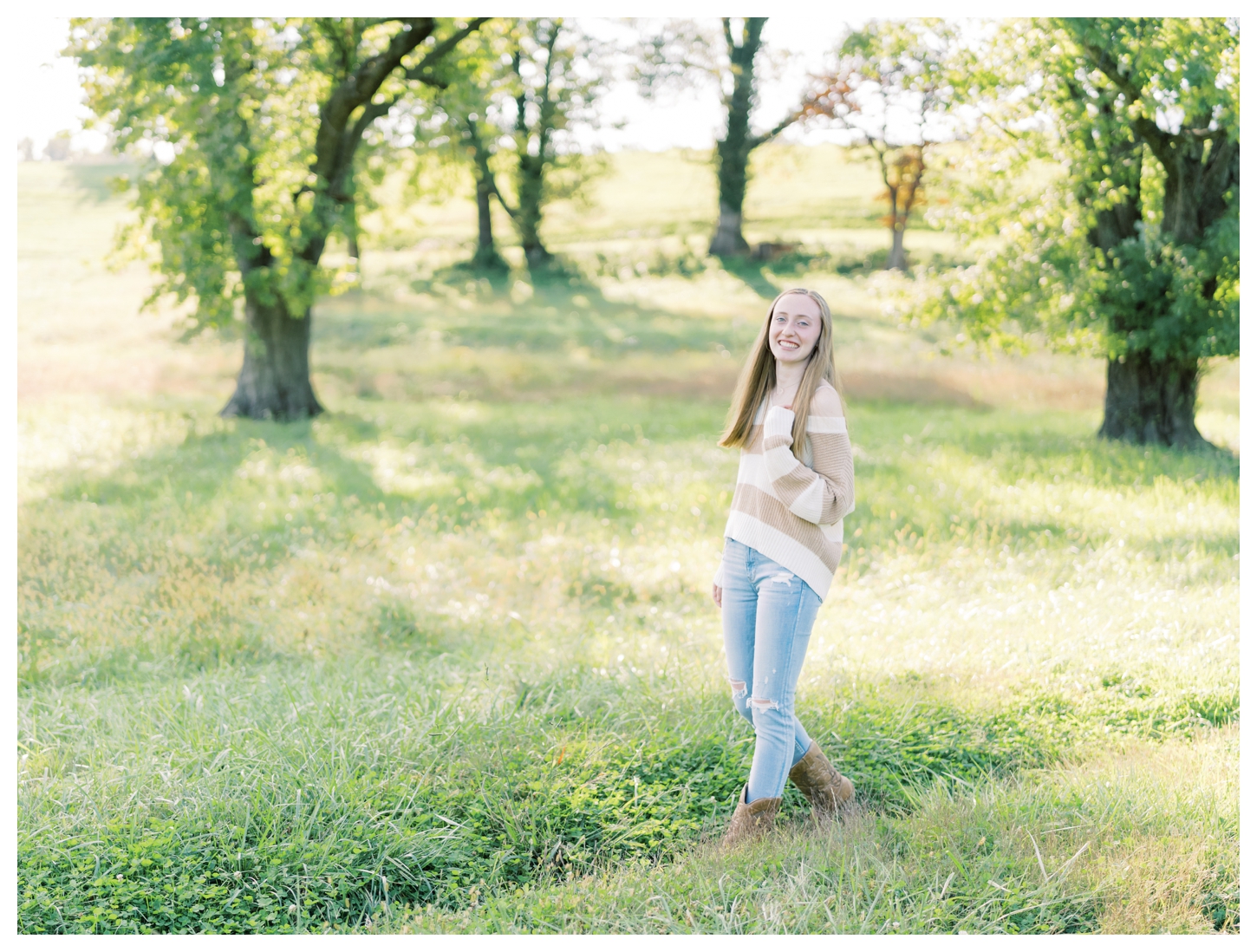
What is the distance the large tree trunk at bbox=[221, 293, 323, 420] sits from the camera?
16672 mm

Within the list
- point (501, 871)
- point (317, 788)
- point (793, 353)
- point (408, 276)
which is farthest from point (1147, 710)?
point (408, 276)

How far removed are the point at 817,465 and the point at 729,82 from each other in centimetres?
A: 3422

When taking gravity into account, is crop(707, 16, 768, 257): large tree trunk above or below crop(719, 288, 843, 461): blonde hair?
above

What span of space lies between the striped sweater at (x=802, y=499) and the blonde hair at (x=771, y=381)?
0.06 meters

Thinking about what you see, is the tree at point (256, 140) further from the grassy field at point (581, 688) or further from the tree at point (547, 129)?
the tree at point (547, 129)

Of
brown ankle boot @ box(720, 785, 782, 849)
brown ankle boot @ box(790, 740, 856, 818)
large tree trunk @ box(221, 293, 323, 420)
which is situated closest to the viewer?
brown ankle boot @ box(720, 785, 782, 849)

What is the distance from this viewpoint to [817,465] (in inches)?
156

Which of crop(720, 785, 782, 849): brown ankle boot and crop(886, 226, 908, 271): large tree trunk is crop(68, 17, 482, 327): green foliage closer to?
crop(720, 785, 782, 849): brown ankle boot

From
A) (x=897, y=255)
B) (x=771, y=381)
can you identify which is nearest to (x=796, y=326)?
(x=771, y=381)

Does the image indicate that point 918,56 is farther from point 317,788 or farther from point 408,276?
point 408,276

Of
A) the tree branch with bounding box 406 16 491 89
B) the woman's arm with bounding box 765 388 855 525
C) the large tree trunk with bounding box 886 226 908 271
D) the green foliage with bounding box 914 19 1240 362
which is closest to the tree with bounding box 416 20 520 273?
the tree branch with bounding box 406 16 491 89

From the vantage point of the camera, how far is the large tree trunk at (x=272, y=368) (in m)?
16.7

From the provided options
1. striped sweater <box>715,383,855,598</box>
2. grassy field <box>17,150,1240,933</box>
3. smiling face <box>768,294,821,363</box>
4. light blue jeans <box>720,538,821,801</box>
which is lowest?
grassy field <box>17,150,1240,933</box>

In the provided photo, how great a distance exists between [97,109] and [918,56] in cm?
1149
